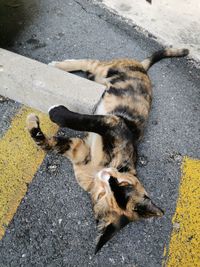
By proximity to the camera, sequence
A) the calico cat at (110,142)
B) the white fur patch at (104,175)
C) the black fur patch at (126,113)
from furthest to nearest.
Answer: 1. the black fur patch at (126,113)
2. the white fur patch at (104,175)
3. the calico cat at (110,142)

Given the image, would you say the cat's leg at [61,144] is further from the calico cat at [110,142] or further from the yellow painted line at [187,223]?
the yellow painted line at [187,223]

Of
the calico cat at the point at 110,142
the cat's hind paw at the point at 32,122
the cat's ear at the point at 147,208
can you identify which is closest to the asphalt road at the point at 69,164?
the calico cat at the point at 110,142

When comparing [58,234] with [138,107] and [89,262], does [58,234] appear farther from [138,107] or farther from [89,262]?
[138,107]

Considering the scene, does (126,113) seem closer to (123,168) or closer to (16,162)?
(123,168)

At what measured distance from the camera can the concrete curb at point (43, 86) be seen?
3301 mm

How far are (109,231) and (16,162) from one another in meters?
1.14

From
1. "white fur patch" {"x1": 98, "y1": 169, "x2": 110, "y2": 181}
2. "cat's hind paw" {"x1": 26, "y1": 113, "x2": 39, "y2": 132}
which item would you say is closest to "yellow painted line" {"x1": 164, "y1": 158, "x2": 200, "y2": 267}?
"white fur patch" {"x1": 98, "y1": 169, "x2": 110, "y2": 181}

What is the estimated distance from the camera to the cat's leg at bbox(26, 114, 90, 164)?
3141 millimetres

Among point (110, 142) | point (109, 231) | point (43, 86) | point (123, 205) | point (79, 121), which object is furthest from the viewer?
point (43, 86)

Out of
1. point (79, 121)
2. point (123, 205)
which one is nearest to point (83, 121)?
point (79, 121)

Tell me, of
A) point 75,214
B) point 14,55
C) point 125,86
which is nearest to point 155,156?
point 125,86

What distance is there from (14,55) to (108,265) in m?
2.10

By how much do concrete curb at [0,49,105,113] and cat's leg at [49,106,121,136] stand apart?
302 mm

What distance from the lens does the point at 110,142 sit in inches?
121
